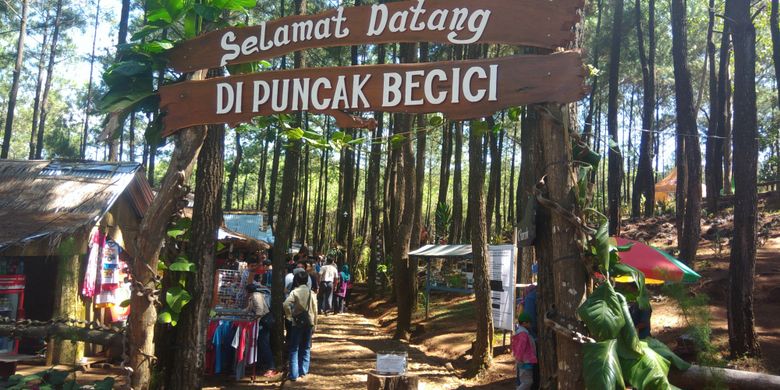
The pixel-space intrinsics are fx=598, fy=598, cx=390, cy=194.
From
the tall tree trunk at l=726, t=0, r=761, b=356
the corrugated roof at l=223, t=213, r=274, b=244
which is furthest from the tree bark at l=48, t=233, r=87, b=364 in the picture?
the corrugated roof at l=223, t=213, r=274, b=244

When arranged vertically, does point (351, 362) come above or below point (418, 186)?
below

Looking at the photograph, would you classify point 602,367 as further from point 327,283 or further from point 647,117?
point 647,117

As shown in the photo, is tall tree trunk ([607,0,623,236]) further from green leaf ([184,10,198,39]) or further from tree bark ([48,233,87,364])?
green leaf ([184,10,198,39])

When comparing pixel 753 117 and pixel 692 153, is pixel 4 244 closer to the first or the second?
pixel 753 117

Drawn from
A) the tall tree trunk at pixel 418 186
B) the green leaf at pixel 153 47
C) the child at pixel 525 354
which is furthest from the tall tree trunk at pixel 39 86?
the child at pixel 525 354

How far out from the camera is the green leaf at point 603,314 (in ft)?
10.3

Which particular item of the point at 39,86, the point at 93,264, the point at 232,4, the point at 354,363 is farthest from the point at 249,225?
the point at 232,4

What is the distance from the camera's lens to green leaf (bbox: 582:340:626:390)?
10.1ft

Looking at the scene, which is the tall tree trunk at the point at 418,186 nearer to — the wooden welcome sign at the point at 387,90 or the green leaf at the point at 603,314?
the wooden welcome sign at the point at 387,90

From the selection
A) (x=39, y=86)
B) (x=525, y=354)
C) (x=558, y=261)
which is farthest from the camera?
(x=39, y=86)

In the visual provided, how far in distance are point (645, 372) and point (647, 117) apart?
64.7 feet

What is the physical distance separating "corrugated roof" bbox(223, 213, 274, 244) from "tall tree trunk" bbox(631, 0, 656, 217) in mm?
15419

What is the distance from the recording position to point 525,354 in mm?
6703

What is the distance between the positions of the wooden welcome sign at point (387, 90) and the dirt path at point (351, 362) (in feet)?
17.7
